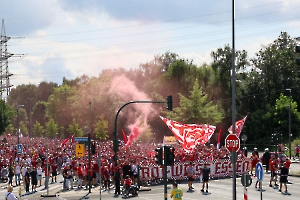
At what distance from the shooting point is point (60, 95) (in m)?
117

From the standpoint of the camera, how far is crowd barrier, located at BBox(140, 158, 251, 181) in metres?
33.6

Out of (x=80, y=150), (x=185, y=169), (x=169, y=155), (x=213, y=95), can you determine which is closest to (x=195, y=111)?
(x=213, y=95)

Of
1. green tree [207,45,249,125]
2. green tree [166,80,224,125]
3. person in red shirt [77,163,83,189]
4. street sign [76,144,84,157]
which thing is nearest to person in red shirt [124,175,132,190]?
street sign [76,144,84,157]

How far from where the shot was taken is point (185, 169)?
1366 inches

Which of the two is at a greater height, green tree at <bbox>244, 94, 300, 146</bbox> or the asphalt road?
green tree at <bbox>244, 94, 300, 146</bbox>

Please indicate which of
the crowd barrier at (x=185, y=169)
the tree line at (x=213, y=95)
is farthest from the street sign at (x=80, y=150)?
the tree line at (x=213, y=95)

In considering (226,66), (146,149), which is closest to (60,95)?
(226,66)

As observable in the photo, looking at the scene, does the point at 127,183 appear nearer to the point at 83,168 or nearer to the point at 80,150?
the point at 80,150

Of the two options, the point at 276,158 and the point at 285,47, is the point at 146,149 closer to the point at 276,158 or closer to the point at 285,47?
the point at 276,158

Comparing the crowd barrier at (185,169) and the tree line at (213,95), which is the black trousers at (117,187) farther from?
the tree line at (213,95)

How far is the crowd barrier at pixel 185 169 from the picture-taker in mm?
33562

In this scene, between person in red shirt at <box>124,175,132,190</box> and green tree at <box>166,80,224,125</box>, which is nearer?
person in red shirt at <box>124,175,132,190</box>

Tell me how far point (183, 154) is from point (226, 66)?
4542 cm

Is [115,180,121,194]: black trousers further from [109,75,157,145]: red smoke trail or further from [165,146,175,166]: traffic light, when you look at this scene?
[109,75,157,145]: red smoke trail
